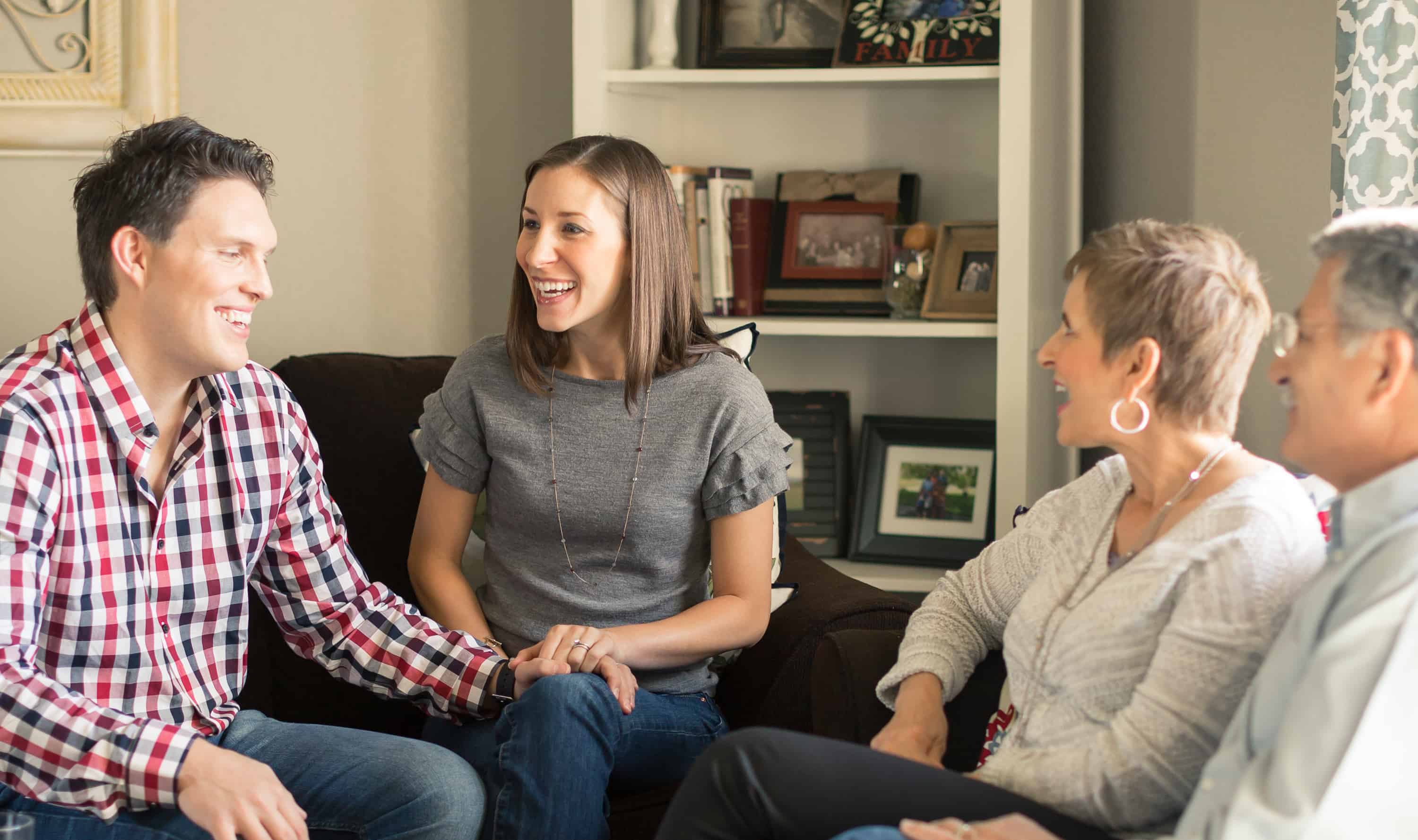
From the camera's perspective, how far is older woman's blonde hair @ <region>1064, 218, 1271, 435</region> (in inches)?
50.9

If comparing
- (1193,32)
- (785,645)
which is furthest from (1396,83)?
(785,645)

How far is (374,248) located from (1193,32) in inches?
66.0

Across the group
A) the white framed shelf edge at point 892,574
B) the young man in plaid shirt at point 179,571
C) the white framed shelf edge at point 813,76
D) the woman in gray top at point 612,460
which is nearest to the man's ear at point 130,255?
the young man in plaid shirt at point 179,571

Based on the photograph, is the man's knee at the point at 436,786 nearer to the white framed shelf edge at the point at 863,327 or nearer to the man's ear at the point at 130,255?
the man's ear at the point at 130,255

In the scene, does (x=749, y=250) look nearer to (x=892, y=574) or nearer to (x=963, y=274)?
(x=963, y=274)

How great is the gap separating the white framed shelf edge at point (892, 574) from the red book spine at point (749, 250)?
0.56 m

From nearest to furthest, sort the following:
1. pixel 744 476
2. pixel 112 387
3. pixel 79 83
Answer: pixel 112 387 → pixel 744 476 → pixel 79 83

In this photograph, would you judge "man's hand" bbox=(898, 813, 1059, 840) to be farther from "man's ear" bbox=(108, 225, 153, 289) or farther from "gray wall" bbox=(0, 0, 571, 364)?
"gray wall" bbox=(0, 0, 571, 364)

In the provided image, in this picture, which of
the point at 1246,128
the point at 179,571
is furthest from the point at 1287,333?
the point at 179,571

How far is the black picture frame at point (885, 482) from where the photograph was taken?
2652 mm

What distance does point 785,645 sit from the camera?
6.08 feet

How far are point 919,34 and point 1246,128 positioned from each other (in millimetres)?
674

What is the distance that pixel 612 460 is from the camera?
6.06ft

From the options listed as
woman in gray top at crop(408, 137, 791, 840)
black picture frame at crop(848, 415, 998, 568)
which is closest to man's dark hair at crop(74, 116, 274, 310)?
woman in gray top at crop(408, 137, 791, 840)
